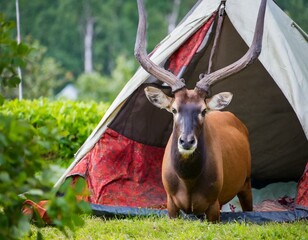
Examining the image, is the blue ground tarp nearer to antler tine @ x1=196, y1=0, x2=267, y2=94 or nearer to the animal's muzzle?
the animal's muzzle

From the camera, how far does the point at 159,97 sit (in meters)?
7.88

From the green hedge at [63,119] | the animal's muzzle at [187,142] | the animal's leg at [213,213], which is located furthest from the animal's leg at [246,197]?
the green hedge at [63,119]

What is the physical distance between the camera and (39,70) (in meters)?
24.9

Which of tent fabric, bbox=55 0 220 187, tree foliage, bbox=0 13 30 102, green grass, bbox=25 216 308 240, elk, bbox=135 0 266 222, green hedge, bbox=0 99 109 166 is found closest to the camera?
tree foliage, bbox=0 13 30 102

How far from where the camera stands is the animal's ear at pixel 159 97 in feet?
25.7

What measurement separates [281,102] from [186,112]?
302 centimetres

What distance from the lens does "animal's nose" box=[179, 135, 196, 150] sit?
7.12 m

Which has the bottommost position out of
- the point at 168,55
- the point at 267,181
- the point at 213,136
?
the point at 267,181

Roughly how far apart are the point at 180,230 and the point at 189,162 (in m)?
0.76

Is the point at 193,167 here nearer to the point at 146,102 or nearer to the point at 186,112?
the point at 186,112

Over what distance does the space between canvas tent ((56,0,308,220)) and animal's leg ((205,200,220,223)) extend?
1.36 ft

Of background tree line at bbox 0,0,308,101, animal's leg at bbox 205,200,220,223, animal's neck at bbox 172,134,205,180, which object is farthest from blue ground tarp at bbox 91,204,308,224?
background tree line at bbox 0,0,308,101

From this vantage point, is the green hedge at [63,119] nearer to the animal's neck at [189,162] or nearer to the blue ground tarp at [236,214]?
the blue ground tarp at [236,214]

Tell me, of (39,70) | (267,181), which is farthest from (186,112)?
(39,70)
